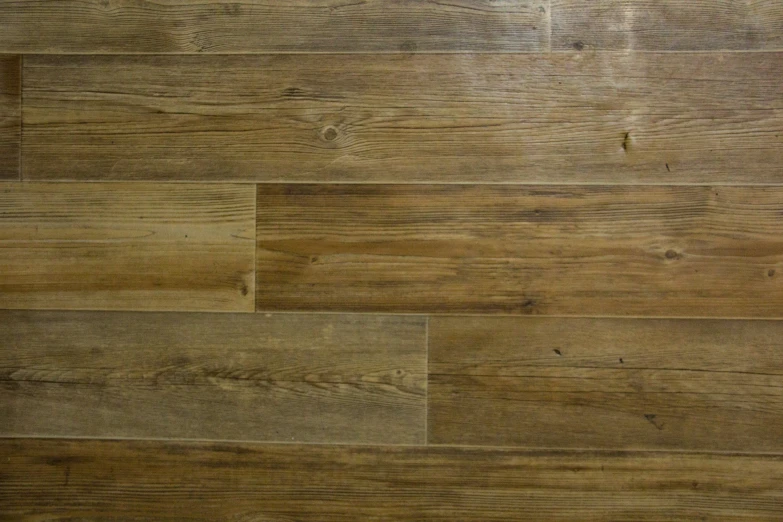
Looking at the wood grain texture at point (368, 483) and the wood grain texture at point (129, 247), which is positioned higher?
the wood grain texture at point (129, 247)

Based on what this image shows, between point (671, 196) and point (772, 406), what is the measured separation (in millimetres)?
387

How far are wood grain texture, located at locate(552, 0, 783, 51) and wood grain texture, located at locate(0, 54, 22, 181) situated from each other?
0.95 meters

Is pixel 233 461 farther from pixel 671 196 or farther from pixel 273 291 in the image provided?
pixel 671 196

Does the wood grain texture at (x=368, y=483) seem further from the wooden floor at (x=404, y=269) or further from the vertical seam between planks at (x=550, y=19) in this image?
the vertical seam between planks at (x=550, y=19)

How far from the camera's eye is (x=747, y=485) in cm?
104

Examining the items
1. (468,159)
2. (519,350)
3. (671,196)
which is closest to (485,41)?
(468,159)

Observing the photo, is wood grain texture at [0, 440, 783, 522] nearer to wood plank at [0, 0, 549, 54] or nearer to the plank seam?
the plank seam

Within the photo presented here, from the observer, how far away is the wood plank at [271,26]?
1.08m

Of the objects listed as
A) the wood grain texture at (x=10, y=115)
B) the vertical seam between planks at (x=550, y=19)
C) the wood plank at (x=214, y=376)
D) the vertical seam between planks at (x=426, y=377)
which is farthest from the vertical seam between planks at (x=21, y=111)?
the vertical seam between planks at (x=550, y=19)

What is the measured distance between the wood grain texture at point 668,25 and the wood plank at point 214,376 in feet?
1.89

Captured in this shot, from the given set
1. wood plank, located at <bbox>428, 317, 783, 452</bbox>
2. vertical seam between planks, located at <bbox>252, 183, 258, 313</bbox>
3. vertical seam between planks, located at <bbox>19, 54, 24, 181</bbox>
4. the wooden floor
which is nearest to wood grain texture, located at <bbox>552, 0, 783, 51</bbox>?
the wooden floor

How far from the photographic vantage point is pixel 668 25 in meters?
1.07

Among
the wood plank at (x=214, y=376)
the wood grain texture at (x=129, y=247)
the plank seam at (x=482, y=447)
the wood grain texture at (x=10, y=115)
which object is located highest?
the wood grain texture at (x=10, y=115)

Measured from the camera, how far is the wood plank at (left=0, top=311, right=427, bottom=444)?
41.7 inches
